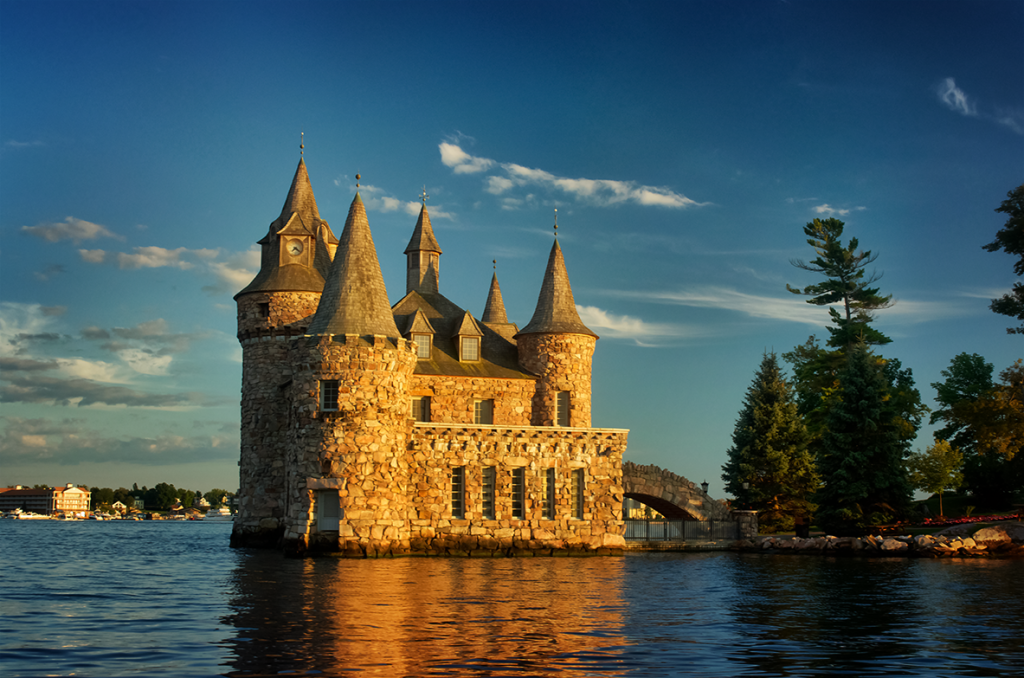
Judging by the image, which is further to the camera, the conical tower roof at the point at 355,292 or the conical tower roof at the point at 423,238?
the conical tower roof at the point at 423,238

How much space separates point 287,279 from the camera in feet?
145

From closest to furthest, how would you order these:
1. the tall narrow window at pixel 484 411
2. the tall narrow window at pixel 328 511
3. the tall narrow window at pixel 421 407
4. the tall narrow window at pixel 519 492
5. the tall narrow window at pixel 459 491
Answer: the tall narrow window at pixel 328 511
the tall narrow window at pixel 459 491
the tall narrow window at pixel 519 492
the tall narrow window at pixel 421 407
the tall narrow window at pixel 484 411

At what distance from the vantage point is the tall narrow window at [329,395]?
3447 centimetres

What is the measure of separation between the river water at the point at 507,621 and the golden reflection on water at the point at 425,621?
0.05 metres


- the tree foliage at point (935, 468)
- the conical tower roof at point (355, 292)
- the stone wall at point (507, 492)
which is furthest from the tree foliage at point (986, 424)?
the conical tower roof at point (355, 292)

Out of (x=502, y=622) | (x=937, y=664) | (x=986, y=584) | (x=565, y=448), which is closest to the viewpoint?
(x=937, y=664)

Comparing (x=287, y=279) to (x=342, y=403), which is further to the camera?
(x=287, y=279)

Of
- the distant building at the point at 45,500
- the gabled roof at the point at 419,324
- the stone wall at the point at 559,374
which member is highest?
the gabled roof at the point at 419,324

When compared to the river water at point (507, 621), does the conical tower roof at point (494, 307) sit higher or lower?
higher

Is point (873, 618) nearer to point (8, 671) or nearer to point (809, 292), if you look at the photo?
point (8, 671)

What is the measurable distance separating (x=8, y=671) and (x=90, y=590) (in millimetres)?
12562

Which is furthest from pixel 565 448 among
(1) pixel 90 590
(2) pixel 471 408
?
(1) pixel 90 590

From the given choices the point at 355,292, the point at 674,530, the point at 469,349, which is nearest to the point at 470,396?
the point at 469,349

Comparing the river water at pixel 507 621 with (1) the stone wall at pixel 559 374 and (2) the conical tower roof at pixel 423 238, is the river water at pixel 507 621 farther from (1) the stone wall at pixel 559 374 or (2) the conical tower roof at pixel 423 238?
(2) the conical tower roof at pixel 423 238
